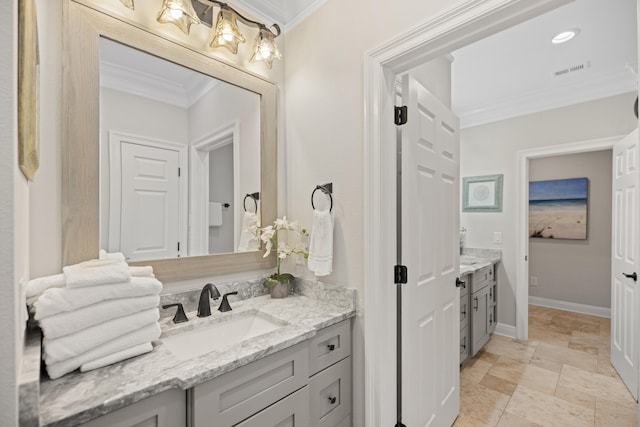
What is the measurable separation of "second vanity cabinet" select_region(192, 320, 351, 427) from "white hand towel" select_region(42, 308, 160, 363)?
300mm

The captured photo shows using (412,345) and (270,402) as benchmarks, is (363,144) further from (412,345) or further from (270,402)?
(270,402)

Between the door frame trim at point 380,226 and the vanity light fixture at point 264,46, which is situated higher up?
the vanity light fixture at point 264,46

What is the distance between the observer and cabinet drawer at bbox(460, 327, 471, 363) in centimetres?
247

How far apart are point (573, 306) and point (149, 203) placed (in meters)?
5.30

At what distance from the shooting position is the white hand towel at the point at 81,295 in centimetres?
79

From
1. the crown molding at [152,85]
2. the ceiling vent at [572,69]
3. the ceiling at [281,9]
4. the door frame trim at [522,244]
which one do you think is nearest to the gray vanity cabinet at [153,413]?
the crown molding at [152,85]

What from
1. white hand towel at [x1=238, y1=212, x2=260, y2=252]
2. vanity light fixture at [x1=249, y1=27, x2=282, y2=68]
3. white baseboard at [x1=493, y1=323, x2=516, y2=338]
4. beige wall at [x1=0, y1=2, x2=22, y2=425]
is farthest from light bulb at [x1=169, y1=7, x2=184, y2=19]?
white baseboard at [x1=493, y1=323, x2=516, y2=338]

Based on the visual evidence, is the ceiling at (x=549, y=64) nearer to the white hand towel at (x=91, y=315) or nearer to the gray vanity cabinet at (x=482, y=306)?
the gray vanity cabinet at (x=482, y=306)

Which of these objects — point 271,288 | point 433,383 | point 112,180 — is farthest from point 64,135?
point 433,383

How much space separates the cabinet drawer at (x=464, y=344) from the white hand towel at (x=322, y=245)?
171 cm

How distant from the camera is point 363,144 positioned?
1392 millimetres

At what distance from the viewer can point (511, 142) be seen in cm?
328

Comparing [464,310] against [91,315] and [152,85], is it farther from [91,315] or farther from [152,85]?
[152,85]

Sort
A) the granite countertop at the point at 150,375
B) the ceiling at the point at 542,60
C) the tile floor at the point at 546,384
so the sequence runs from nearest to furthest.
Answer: the granite countertop at the point at 150,375 → the ceiling at the point at 542,60 → the tile floor at the point at 546,384
